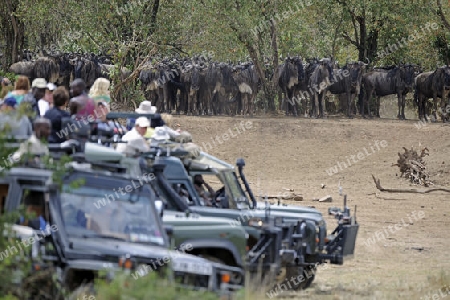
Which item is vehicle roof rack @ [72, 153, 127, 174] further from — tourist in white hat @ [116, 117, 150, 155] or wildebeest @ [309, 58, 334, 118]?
wildebeest @ [309, 58, 334, 118]

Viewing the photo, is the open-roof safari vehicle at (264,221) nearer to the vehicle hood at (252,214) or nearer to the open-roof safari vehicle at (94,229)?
the vehicle hood at (252,214)

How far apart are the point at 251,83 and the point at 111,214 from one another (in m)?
30.9

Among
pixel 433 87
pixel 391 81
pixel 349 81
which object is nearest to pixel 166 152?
pixel 433 87

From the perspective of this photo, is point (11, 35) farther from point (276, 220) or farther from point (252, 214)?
point (276, 220)

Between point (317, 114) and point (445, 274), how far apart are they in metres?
24.7

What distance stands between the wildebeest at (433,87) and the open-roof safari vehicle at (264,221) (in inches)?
1006

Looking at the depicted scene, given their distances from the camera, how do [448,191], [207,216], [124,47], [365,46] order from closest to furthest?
1. [207,216]
2. [448,191]
3. [124,47]
4. [365,46]

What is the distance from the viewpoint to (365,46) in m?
45.6

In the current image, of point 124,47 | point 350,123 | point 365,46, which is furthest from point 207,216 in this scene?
point 365,46

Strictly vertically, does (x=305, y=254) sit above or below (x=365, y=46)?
below

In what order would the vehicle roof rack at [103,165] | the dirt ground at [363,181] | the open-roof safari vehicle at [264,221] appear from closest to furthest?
the vehicle roof rack at [103,165] < the open-roof safari vehicle at [264,221] < the dirt ground at [363,181]

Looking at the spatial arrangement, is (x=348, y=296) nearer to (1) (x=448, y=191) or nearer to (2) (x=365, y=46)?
(1) (x=448, y=191)

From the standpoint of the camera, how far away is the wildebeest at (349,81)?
132 ft

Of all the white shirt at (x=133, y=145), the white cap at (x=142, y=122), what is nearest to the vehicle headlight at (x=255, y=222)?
the white shirt at (x=133, y=145)
